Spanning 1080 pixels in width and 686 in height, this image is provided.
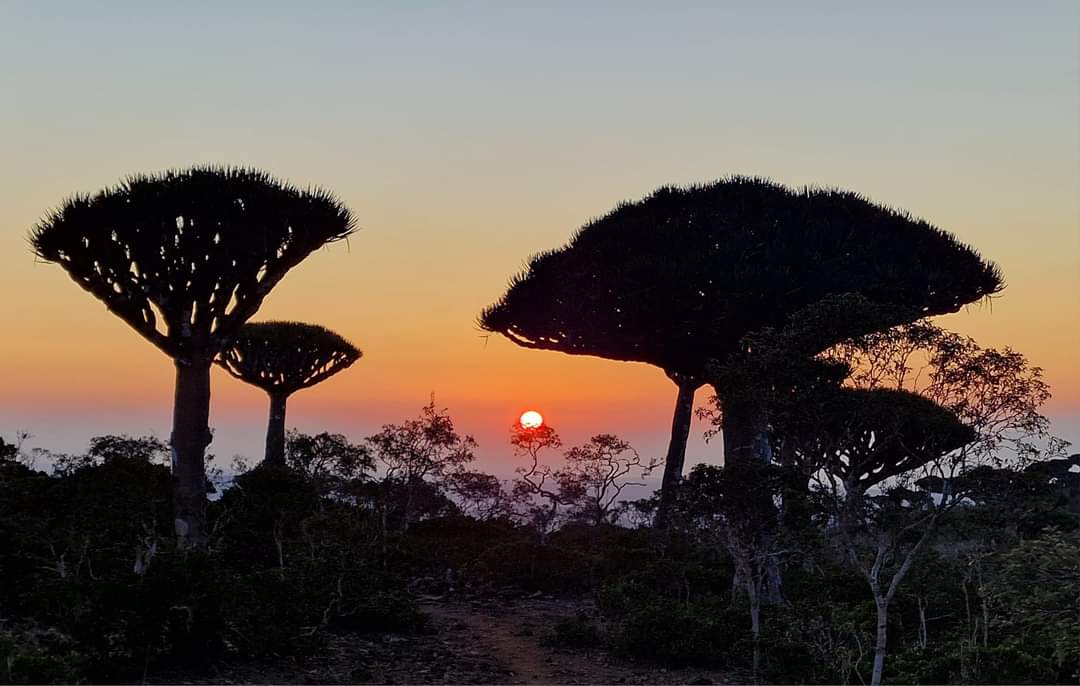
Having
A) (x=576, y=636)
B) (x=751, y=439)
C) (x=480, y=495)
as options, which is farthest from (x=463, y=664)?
(x=480, y=495)

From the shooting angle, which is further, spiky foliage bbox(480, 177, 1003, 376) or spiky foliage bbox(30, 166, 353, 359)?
spiky foliage bbox(480, 177, 1003, 376)

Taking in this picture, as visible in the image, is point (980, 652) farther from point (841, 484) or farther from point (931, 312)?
point (931, 312)

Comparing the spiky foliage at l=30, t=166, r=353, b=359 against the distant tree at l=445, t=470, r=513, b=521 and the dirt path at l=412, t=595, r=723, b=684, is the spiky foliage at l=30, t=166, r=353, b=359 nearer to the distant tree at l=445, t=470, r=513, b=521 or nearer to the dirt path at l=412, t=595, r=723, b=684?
the dirt path at l=412, t=595, r=723, b=684

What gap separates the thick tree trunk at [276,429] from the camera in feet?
86.9

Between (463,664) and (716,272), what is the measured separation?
10.7 metres

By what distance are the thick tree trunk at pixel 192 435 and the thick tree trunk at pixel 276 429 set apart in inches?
360

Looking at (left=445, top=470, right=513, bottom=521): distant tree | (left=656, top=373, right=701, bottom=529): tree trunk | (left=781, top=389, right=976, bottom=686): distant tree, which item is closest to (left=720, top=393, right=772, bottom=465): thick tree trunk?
(left=781, top=389, right=976, bottom=686): distant tree

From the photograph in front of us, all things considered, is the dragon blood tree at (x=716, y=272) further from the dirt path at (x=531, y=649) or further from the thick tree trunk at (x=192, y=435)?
the thick tree trunk at (x=192, y=435)

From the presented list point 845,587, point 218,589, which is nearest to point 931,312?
point 845,587

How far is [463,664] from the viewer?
1208cm

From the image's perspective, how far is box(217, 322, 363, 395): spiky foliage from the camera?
88.4ft

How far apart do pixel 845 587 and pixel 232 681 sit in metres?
10.7

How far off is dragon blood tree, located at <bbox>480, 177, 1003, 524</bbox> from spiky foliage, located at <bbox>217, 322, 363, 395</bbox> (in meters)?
6.10

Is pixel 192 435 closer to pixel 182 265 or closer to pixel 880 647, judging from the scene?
pixel 182 265
